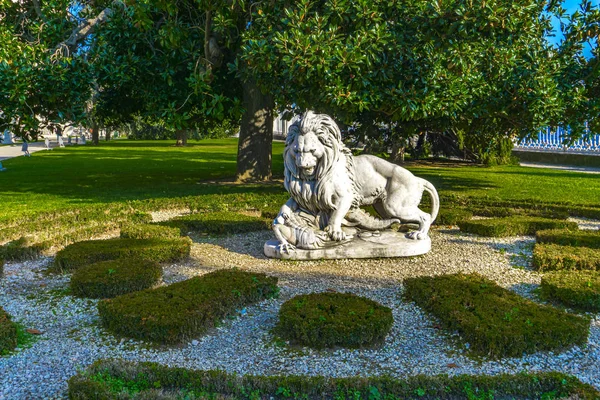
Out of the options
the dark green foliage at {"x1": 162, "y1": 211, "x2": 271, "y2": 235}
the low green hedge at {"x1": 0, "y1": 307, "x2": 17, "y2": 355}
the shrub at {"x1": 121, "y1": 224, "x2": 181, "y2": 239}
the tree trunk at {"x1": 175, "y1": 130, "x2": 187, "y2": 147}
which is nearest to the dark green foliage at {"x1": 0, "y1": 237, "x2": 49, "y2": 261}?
the shrub at {"x1": 121, "y1": 224, "x2": 181, "y2": 239}

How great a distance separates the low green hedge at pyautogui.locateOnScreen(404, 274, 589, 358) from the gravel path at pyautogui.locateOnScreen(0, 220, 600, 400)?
122 millimetres

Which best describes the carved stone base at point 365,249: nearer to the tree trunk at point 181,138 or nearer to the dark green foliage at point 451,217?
the dark green foliage at point 451,217

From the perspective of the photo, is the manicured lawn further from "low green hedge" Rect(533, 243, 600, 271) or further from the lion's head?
the lion's head

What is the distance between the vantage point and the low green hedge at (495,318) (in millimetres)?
5188

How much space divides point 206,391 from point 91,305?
2.80m

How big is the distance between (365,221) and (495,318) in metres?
3.61

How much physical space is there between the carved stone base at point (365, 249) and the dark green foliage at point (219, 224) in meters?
1.89

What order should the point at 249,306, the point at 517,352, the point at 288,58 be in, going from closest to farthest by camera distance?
1. the point at 517,352
2. the point at 249,306
3. the point at 288,58

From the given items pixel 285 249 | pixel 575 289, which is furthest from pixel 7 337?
pixel 575 289

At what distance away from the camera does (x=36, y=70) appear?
13094mm

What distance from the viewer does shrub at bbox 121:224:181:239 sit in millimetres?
9383

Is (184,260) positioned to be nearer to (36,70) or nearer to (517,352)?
(517,352)

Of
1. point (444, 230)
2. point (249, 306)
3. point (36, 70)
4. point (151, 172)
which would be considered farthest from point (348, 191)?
point (151, 172)

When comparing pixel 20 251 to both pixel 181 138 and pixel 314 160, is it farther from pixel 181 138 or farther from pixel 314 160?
pixel 181 138
